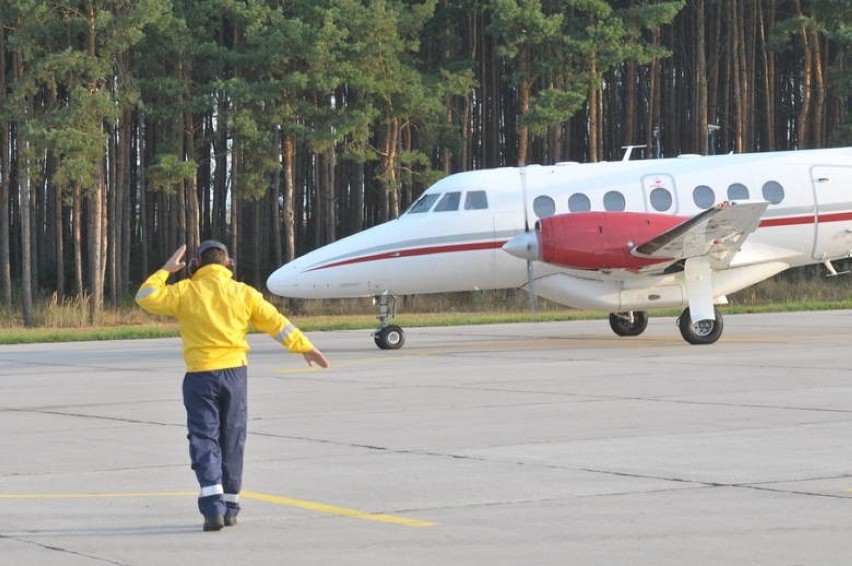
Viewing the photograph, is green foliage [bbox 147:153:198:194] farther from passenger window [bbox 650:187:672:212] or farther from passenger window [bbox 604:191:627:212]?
passenger window [bbox 650:187:672:212]

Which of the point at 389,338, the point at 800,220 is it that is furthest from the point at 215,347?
the point at 800,220

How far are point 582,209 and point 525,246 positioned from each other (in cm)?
218

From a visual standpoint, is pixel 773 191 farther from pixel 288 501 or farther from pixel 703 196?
pixel 288 501

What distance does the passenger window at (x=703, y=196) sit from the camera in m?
25.5

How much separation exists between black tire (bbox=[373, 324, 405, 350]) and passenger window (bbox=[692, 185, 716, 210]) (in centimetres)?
577

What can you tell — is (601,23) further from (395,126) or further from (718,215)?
(718,215)

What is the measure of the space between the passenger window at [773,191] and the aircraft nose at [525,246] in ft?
15.7

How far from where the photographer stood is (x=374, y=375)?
66.5ft

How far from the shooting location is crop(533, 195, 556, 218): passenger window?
25219 mm

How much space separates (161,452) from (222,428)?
133 inches

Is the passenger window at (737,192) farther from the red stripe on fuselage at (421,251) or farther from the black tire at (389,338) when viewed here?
the black tire at (389,338)

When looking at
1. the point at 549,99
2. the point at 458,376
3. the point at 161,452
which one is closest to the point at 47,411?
the point at 161,452

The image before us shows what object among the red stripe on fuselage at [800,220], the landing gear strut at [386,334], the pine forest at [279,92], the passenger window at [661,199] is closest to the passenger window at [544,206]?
the passenger window at [661,199]

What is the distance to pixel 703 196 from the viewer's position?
84.0 ft
